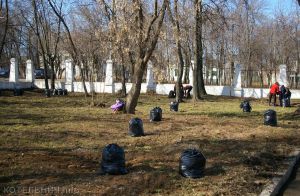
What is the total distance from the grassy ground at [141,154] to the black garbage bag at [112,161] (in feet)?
0.62

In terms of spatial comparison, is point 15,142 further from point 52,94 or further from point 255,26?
point 255,26

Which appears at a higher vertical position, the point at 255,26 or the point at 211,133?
the point at 255,26

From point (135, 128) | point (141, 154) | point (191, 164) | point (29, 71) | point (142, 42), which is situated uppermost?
point (142, 42)

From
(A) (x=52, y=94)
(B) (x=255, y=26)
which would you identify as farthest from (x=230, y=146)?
(B) (x=255, y=26)

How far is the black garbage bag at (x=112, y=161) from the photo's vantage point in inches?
295

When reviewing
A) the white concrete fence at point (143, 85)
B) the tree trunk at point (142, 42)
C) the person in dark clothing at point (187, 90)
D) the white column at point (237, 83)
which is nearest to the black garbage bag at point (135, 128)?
the tree trunk at point (142, 42)

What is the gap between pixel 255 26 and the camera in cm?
5656

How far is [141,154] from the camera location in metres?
9.53

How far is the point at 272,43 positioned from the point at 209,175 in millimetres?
53850

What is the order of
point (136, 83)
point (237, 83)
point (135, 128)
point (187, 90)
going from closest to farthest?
point (135, 128), point (136, 83), point (187, 90), point (237, 83)

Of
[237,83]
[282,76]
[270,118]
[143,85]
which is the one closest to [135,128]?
[270,118]

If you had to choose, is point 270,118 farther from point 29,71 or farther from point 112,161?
point 29,71

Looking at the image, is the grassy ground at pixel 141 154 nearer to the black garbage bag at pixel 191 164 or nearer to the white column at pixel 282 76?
the black garbage bag at pixel 191 164

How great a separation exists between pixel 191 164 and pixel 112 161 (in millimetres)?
1306
